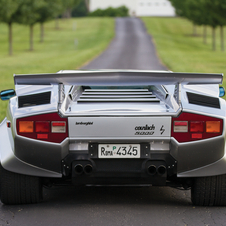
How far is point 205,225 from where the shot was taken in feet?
11.3

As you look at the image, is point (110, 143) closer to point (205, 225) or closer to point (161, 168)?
point (161, 168)

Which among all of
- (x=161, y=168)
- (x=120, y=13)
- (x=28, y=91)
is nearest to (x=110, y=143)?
(x=161, y=168)

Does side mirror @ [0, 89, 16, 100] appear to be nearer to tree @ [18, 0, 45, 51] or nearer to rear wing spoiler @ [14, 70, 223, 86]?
rear wing spoiler @ [14, 70, 223, 86]

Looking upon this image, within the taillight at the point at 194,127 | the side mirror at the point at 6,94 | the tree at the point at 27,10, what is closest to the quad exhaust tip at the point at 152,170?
the taillight at the point at 194,127

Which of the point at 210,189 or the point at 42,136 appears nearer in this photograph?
the point at 42,136

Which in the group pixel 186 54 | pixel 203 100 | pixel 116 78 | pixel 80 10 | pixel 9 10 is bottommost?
pixel 186 54

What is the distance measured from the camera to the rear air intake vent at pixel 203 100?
12.5ft

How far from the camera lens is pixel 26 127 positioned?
3615 mm

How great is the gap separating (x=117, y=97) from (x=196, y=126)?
1038mm

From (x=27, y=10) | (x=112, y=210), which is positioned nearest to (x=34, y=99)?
(x=112, y=210)

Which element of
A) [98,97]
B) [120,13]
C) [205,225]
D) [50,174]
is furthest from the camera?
[120,13]

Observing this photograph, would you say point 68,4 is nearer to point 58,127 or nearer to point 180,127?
point 58,127

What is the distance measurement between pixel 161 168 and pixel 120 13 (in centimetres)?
11118

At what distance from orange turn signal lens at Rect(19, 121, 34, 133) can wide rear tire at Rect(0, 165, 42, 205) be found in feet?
1.55
